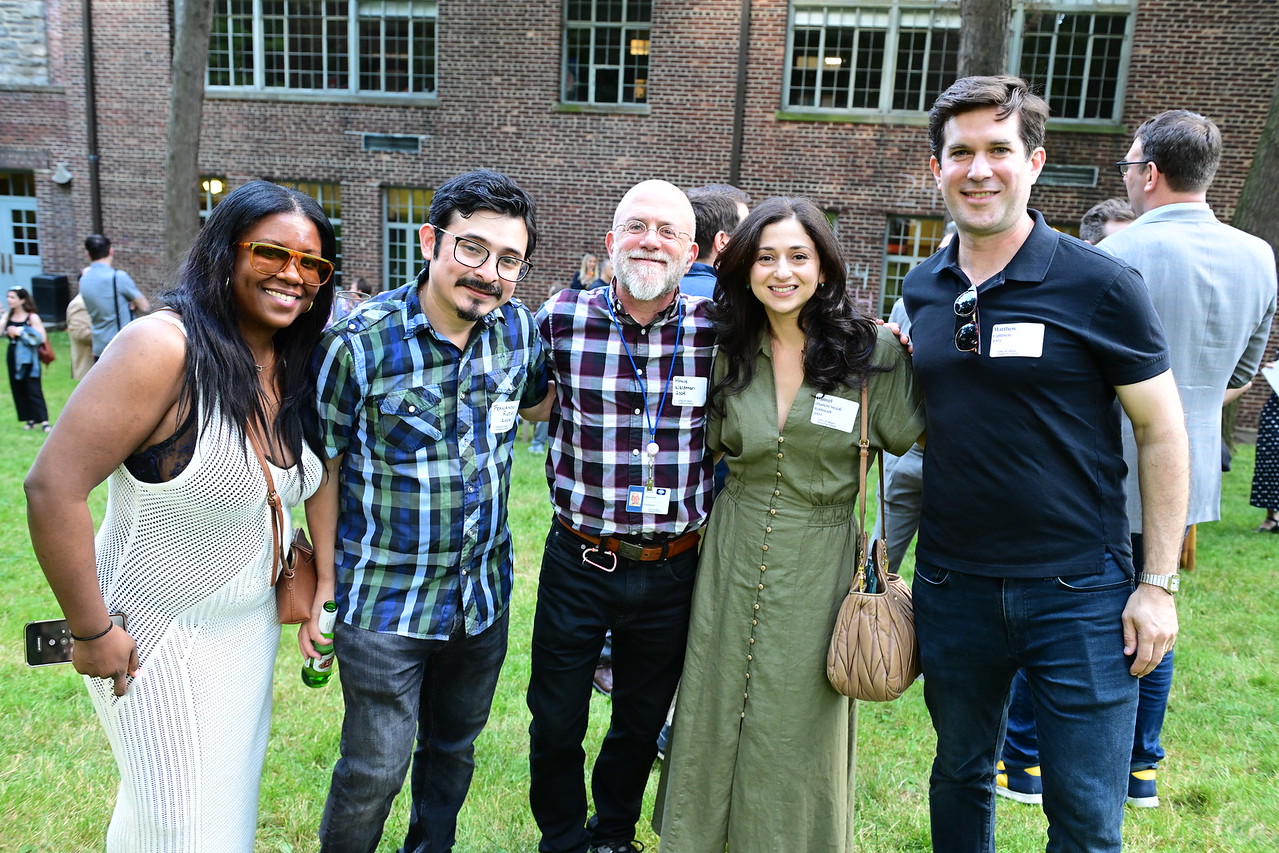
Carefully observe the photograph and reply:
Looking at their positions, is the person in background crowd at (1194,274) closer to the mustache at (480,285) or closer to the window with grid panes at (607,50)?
the mustache at (480,285)

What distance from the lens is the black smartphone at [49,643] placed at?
2.00 metres

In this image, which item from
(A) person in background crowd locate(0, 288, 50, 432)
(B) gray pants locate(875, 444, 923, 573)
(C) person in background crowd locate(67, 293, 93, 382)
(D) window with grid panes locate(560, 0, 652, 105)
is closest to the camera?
(B) gray pants locate(875, 444, 923, 573)

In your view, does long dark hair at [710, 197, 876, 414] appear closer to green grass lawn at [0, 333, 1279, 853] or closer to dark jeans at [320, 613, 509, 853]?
dark jeans at [320, 613, 509, 853]

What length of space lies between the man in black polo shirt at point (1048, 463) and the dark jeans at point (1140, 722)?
117cm

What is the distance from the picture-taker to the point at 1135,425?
228 centimetres

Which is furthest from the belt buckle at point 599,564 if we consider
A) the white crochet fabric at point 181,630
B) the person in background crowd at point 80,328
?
the person in background crowd at point 80,328

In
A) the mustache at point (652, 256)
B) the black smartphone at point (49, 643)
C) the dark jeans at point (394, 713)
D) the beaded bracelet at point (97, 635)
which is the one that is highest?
the mustache at point (652, 256)

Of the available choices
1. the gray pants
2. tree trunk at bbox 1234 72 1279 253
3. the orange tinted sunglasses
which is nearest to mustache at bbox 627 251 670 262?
the orange tinted sunglasses

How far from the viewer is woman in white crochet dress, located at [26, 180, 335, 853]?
192 cm

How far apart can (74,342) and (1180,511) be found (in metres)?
12.5

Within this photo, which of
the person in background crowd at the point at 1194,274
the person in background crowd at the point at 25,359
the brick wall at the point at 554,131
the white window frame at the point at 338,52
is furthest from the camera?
the white window frame at the point at 338,52

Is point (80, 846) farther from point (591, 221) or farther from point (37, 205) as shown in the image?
point (37, 205)

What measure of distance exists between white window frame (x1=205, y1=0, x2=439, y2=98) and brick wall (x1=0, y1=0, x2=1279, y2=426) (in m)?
0.41

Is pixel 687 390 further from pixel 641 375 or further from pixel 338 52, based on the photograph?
pixel 338 52
